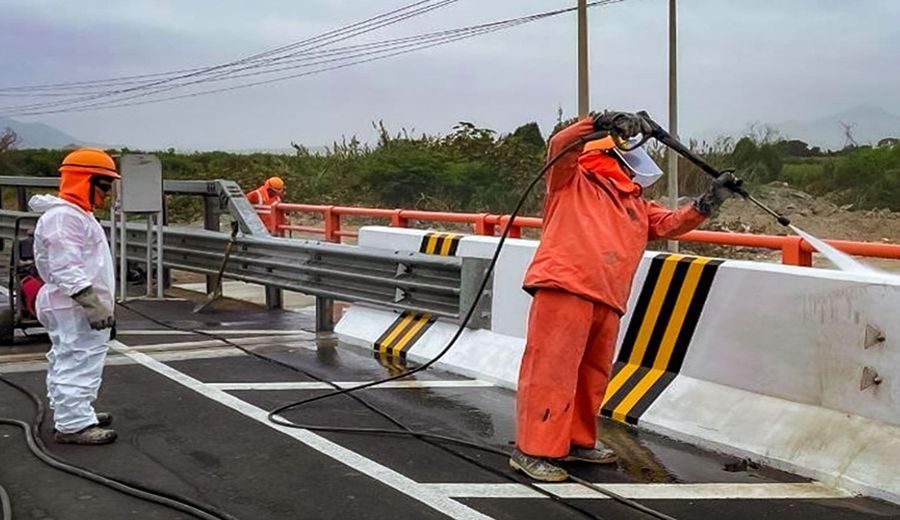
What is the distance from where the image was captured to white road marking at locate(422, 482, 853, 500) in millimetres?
4445

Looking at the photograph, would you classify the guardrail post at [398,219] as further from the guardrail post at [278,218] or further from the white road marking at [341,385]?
the guardrail post at [278,218]

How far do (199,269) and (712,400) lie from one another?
7.16 m

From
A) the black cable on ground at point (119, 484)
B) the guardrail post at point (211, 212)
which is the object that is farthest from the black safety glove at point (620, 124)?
the guardrail post at point (211, 212)

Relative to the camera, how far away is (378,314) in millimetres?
8445

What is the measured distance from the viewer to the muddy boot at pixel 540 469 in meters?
4.68

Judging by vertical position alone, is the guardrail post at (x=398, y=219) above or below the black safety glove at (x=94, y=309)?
above

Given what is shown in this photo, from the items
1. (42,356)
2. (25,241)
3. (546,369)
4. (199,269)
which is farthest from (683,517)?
(199,269)

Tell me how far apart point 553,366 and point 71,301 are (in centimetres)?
276

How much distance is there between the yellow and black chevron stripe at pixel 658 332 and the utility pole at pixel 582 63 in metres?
17.9

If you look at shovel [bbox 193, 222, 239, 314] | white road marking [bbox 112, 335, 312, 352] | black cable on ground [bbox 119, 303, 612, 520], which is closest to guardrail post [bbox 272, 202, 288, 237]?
shovel [bbox 193, 222, 239, 314]

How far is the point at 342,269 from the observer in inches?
347

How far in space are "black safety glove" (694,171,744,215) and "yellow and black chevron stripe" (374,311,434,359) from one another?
3.39 meters

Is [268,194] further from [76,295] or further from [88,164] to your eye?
[76,295]

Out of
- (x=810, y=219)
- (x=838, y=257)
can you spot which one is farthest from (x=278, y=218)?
(x=810, y=219)
